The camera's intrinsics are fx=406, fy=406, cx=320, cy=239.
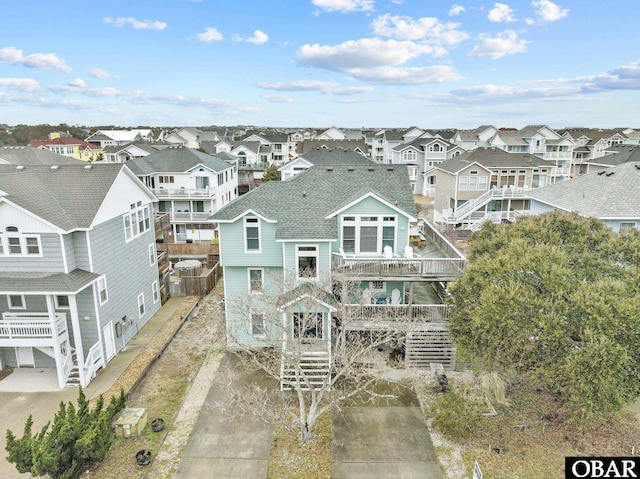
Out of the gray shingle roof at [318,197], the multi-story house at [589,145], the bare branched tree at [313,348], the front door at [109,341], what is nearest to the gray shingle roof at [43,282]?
the front door at [109,341]

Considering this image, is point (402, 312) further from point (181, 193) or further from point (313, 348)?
point (181, 193)

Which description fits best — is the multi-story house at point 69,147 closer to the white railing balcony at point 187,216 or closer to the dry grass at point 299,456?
the white railing balcony at point 187,216

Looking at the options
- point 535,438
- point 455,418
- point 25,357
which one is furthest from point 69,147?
point 535,438

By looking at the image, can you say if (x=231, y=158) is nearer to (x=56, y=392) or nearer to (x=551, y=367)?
(x=56, y=392)

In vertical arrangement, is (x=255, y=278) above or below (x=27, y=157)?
below

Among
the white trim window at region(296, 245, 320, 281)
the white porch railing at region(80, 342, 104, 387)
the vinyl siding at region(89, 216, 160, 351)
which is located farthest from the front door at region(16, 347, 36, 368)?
the white trim window at region(296, 245, 320, 281)

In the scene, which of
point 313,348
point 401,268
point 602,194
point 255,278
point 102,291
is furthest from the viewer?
point 602,194

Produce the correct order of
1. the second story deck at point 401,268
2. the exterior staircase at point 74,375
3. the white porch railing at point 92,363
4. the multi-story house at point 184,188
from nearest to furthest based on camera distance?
the white porch railing at point 92,363
the exterior staircase at point 74,375
the second story deck at point 401,268
the multi-story house at point 184,188
